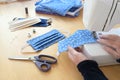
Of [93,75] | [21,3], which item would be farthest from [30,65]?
[21,3]

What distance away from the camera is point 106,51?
89 cm

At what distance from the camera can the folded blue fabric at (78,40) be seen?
0.94 metres

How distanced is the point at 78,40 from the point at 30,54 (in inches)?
10.8

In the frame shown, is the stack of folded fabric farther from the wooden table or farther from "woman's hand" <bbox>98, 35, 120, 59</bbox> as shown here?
"woman's hand" <bbox>98, 35, 120, 59</bbox>

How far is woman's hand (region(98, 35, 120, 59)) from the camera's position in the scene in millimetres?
880

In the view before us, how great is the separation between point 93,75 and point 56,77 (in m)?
→ 0.18

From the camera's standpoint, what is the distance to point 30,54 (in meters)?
0.97

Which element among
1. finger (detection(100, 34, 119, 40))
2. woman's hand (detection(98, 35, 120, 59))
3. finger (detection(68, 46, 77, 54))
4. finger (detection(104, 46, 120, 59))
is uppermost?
finger (detection(100, 34, 119, 40))

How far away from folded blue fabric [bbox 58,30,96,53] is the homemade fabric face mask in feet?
0.26

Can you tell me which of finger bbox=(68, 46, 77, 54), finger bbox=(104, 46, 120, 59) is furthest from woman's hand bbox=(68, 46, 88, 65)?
finger bbox=(104, 46, 120, 59)

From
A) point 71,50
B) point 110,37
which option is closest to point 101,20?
point 110,37

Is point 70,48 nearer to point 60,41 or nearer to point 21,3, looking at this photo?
point 60,41

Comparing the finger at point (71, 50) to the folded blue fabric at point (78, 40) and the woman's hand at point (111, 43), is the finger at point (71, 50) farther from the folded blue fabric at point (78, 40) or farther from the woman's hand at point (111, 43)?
the woman's hand at point (111, 43)

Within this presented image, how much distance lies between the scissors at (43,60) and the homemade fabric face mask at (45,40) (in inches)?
2.8
